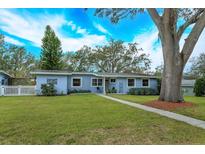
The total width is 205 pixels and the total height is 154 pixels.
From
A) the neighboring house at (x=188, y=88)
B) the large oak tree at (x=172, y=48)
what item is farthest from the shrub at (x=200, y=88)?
the large oak tree at (x=172, y=48)

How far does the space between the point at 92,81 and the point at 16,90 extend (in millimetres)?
7875

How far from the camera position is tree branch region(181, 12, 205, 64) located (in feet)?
34.0

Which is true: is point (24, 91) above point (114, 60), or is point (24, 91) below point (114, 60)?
below

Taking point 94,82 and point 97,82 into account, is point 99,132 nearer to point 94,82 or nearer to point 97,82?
point 94,82

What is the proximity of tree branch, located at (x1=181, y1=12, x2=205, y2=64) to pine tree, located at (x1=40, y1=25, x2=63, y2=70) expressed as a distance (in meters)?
21.7

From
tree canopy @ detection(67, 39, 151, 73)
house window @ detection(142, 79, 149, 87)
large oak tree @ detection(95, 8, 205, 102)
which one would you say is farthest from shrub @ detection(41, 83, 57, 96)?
tree canopy @ detection(67, 39, 151, 73)

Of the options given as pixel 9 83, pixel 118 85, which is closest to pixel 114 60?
pixel 118 85

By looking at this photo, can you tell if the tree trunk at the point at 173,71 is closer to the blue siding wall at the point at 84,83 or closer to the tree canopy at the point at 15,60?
the blue siding wall at the point at 84,83

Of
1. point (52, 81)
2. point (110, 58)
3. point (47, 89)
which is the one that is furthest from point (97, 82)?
point (110, 58)

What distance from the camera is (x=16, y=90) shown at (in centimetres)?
1916

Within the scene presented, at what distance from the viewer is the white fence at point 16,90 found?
60.9 ft
